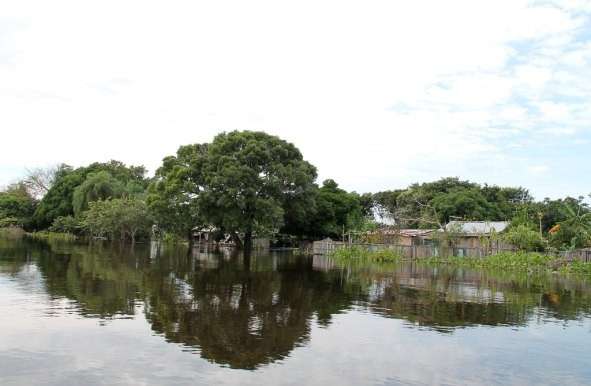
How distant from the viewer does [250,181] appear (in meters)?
45.4

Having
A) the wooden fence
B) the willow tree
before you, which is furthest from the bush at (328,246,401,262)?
the willow tree

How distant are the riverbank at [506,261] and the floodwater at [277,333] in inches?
532

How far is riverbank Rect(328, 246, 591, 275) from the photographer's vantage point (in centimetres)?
3573

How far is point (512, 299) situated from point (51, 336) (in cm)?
1633

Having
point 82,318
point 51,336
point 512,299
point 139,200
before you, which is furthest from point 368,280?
point 139,200

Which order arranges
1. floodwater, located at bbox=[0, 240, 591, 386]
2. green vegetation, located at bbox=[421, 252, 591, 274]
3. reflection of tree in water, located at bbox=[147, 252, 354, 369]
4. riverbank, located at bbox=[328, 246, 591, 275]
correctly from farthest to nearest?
riverbank, located at bbox=[328, 246, 591, 275] → green vegetation, located at bbox=[421, 252, 591, 274] → reflection of tree in water, located at bbox=[147, 252, 354, 369] → floodwater, located at bbox=[0, 240, 591, 386]

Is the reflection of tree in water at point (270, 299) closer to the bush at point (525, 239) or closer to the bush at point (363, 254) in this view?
the bush at point (525, 239)

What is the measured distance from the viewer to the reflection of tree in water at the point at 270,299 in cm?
1243

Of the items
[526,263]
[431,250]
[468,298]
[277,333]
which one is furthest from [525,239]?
[277,333]

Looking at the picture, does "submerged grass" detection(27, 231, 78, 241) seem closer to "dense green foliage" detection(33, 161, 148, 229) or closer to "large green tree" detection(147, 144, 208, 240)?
"dense green foliage" detection(33, 161, 148, 229)

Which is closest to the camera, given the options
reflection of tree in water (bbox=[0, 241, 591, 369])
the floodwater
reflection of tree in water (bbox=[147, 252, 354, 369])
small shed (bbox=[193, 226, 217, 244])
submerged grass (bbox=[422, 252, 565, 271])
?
the floodwater

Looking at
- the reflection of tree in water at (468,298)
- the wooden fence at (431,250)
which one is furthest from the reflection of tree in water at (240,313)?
the wooden fence at (431,250)

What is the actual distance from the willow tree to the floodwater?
2154cm

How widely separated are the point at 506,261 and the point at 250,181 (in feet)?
66.7
